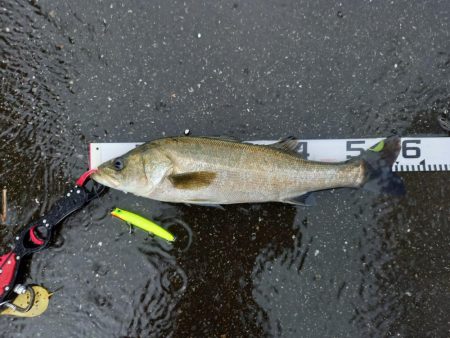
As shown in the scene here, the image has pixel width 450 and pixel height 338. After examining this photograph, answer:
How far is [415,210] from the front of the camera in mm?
2945

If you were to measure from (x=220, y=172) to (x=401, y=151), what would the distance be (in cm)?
151

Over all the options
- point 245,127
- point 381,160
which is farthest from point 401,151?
point 245,127

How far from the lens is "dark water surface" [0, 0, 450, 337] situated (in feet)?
9.66

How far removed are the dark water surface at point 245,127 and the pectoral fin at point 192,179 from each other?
1.53 ft

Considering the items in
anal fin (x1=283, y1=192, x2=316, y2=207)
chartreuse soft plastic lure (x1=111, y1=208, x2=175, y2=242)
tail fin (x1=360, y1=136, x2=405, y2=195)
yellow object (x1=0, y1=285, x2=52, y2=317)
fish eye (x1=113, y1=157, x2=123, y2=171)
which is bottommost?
yellow object (x1=0, y1=285, x2=52, y2=317)

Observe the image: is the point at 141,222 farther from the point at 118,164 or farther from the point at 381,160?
the point at 381,160

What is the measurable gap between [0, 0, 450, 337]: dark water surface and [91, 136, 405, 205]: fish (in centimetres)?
36

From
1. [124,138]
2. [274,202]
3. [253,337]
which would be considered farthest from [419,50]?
[253,337]

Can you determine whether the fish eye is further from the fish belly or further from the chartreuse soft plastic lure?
the chartreuse soft plastic lure

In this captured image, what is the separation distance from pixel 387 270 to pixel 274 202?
108 centimetres

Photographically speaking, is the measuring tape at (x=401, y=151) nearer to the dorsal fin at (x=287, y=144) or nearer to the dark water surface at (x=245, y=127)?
the dark water surface at (x=245, y=127)

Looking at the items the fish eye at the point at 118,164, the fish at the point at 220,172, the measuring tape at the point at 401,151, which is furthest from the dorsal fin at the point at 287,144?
the fish eye at the point at 118,164

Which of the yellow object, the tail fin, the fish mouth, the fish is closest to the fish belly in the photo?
the fish

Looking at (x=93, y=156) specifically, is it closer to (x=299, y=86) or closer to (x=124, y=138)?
(x=124, y=138)
